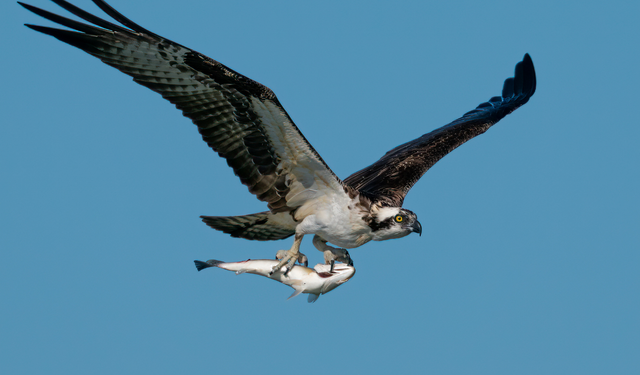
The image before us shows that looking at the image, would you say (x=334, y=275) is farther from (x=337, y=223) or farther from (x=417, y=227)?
(x=417, y=227)

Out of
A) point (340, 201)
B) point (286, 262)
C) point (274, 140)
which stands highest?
point (274, 140)

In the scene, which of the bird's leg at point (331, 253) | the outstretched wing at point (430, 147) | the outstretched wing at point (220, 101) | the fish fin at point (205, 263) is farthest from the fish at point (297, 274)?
the outstretched wing at point (430, 147)

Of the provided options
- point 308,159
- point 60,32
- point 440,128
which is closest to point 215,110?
point 308,159

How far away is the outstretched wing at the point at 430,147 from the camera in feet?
39.2

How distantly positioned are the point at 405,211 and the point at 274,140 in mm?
2015

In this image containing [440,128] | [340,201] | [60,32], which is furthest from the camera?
[440,128]

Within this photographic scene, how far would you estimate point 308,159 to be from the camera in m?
9.55

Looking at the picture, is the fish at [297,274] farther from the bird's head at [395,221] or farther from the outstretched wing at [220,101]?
the outstretched wing at [220,101]

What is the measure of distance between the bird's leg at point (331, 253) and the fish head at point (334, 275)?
0.35 metres

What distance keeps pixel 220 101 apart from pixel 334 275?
2865 millimetres

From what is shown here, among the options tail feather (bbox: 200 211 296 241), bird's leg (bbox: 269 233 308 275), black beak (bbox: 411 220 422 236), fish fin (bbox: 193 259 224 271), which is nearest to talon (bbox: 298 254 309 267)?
bird's leg (bbox: 269 233 308 275)

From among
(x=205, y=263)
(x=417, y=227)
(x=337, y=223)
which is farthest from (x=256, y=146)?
(x=417, y=227)

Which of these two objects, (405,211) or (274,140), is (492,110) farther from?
(274,140)

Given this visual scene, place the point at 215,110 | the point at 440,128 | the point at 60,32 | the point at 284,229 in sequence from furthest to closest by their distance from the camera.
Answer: the point at 440,128
the point at 284,229
the point at 215,110
the point at 60,32
